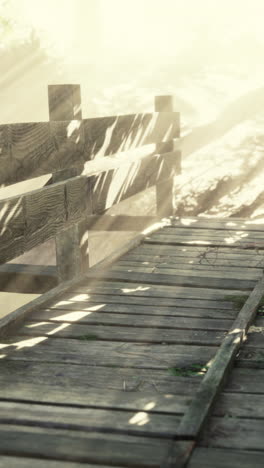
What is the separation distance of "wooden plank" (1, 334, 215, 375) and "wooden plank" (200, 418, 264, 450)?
706 millimetres

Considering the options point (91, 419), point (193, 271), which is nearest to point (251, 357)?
point (91, 419)

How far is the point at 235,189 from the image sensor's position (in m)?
12.2

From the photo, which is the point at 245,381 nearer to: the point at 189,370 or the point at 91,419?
the point at 189,370

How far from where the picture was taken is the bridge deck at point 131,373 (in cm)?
302

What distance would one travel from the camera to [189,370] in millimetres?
4016

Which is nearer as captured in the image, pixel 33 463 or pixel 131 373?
pixel 33 463

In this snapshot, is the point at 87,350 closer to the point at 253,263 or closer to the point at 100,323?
the point at 100,323

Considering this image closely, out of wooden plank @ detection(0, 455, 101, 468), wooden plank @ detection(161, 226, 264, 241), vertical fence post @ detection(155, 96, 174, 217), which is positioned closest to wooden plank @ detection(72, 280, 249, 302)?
wooden plank @ detection(161, 226, 264, 241)

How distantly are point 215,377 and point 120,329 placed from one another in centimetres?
129

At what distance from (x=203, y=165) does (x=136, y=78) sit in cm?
977

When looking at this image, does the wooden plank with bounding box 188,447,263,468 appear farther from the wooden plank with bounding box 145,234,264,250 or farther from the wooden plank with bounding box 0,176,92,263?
the wooden plank with bounding box 145,234,264,250

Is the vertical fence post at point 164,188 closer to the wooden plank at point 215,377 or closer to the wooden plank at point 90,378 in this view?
the wooden plank at point 215,377

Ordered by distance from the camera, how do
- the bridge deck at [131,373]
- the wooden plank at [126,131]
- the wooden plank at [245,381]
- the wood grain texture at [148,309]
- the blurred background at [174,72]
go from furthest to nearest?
A: the blurred background at [174,72], the wooden plank at [126,131], the wood grain texture at [148,309], the wooden plank at [245,381], the bridge deck at [131,373]

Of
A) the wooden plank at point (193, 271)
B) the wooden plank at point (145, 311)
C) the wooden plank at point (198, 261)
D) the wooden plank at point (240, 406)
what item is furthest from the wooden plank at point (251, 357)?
the wooden plank at point (198, 261)
